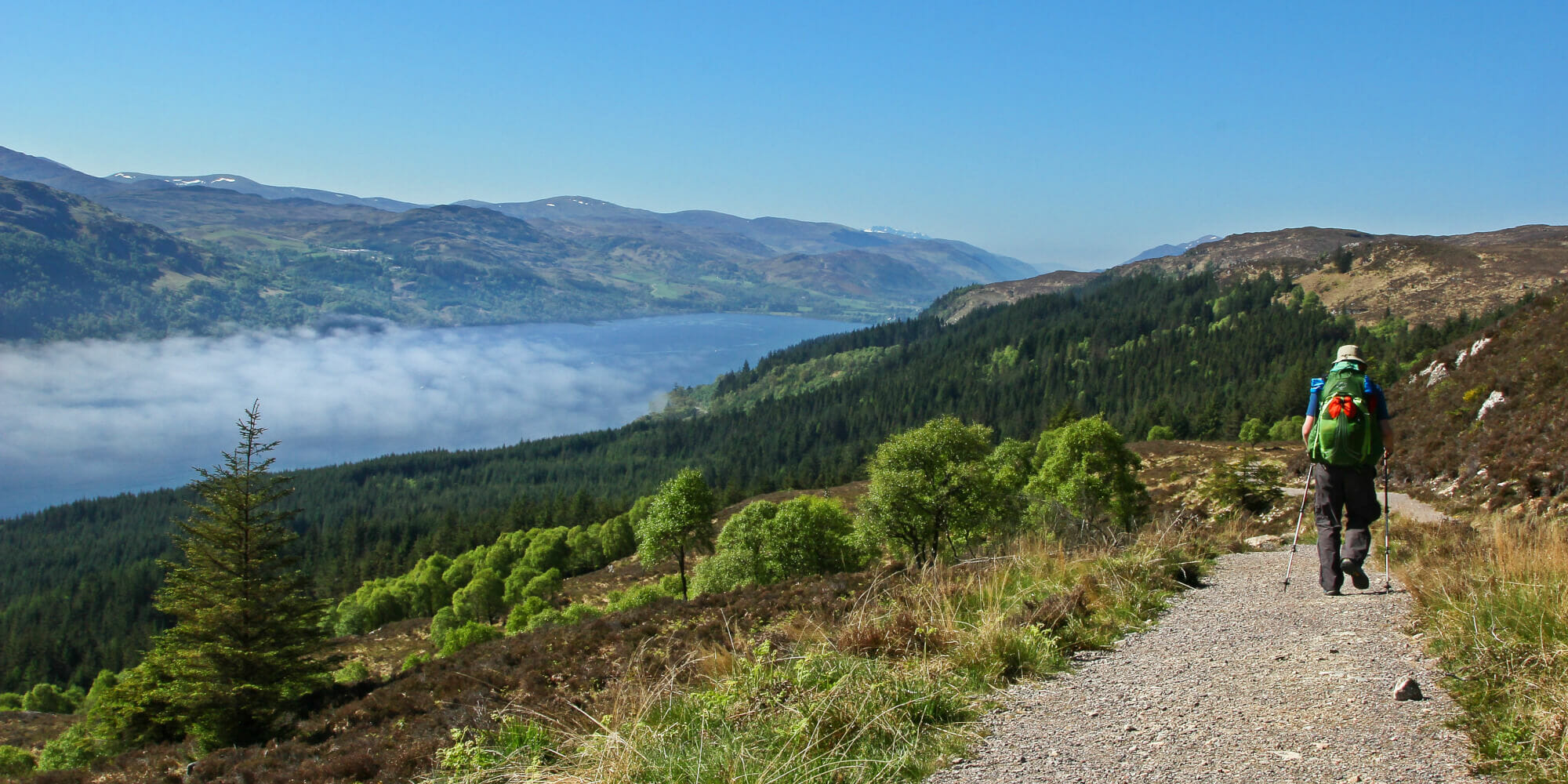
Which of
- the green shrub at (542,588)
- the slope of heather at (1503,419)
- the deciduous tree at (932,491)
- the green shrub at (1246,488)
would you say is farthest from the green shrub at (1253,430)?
the green shrub at (542,588)

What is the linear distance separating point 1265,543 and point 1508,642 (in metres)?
7.77

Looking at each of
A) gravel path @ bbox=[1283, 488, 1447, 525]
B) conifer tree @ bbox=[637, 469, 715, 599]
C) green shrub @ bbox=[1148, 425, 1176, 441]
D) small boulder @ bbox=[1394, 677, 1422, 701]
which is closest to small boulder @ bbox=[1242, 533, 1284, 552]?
small boulder @ bbox=[1394, 677, 1422, 701]

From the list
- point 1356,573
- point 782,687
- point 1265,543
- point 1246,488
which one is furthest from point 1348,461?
point 1246,488

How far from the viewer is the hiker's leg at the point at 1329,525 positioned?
7.93 meters

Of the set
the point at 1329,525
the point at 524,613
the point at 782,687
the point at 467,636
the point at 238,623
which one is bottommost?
the point at 524,613

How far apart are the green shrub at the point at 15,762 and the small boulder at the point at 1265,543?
5246 cm

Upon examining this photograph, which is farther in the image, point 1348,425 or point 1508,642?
point 1348,425

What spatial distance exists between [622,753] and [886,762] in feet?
5.57

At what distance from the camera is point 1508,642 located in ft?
17.0

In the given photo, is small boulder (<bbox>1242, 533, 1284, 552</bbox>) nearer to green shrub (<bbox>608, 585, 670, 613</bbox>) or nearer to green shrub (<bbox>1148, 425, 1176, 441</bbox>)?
green shrub (<bbox>608, 585, 670, 613</bbox>)

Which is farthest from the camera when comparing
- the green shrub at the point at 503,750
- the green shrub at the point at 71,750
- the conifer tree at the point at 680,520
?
the conifer tree at the point at 680,520

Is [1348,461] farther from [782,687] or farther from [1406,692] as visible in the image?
[782,687]

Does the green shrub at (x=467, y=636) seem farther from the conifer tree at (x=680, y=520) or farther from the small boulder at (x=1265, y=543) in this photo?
the small boulder at (x=1265, y=543)

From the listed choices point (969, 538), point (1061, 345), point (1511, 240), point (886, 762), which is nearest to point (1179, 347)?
point (1061, 345)
